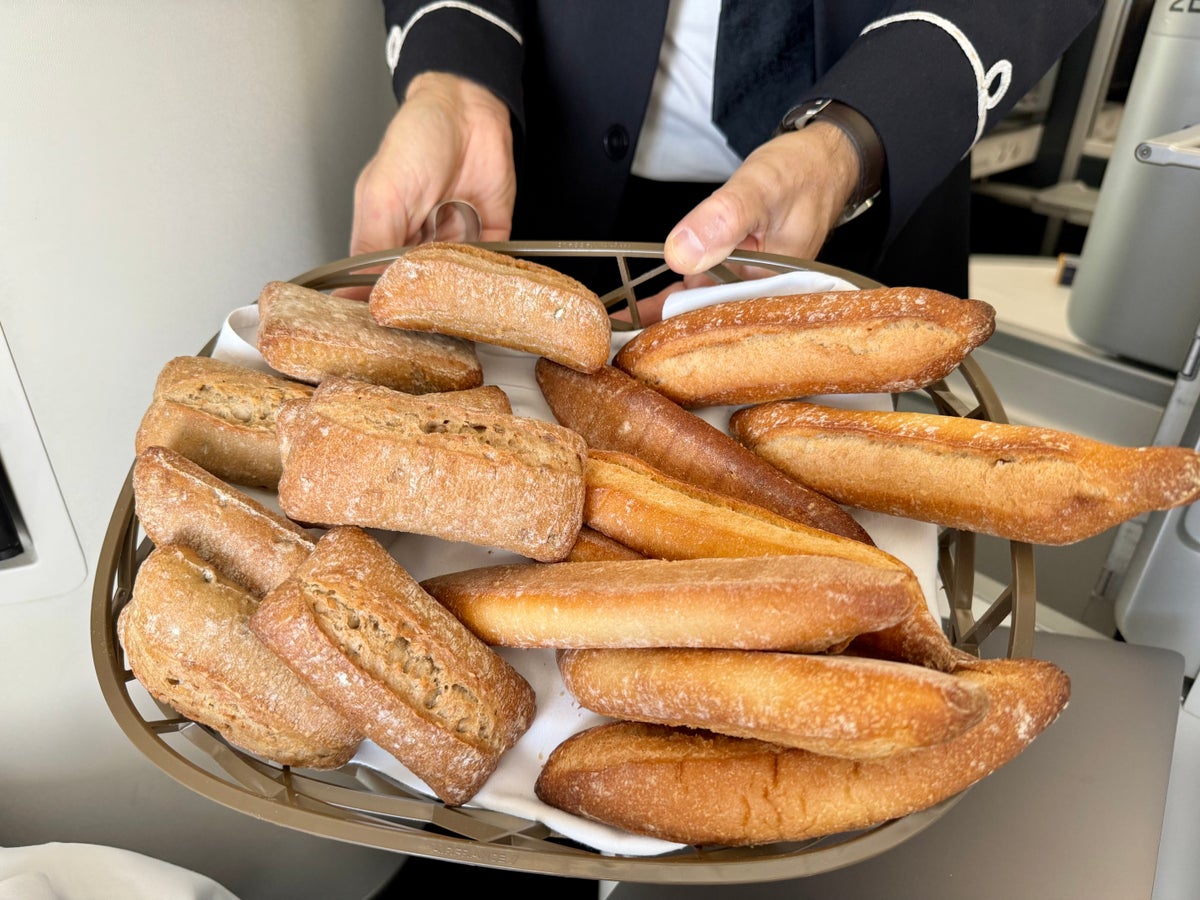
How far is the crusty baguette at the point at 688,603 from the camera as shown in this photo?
1.77 feet

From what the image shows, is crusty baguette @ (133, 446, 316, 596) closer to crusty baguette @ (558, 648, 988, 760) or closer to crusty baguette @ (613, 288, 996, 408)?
crusty baguette @ (558, 648, 988, 760)

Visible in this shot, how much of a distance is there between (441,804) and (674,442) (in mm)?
353

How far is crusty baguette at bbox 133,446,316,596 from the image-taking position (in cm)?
68

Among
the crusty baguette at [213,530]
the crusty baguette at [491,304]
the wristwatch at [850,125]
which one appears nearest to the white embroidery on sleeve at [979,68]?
the wristwatch at [850,125]

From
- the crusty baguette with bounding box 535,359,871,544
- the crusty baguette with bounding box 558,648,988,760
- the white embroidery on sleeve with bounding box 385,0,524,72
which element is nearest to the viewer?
the crusty baguette with bounding box 558,648,988,760

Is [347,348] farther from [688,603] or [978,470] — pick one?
[978,470]

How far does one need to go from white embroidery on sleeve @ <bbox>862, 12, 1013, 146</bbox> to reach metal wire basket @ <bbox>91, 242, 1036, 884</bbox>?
428 mm

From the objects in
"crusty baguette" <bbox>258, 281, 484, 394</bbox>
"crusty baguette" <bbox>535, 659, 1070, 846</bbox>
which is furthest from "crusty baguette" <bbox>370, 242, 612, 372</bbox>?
"crusty baguette" <bbox>535, 659, 1070, 846</bbox>

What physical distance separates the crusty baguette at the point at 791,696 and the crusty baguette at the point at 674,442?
0.61 feet

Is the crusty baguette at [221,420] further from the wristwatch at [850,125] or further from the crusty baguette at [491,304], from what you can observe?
the wristwatch at [850,125]

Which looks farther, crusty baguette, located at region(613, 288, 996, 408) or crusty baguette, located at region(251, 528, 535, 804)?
crusty baguette, located at region(613, 288, 996, 408)

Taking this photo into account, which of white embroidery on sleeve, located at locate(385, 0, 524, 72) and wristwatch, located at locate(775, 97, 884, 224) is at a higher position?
white embroidery on sleeve, located at locate(385, 0, 524, 72)

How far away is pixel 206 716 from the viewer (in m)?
0.63

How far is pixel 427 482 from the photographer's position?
66 cm
